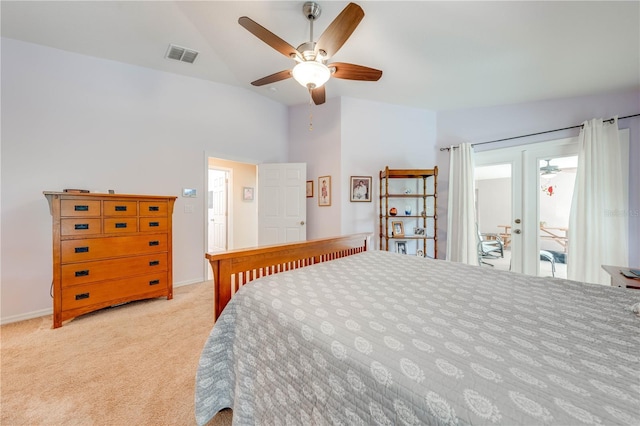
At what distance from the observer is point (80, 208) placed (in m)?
2.25

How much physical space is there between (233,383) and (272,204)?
291cm

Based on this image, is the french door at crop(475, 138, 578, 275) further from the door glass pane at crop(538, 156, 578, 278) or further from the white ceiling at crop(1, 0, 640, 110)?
the white ceiling at crop(1, 0, 640, 110)

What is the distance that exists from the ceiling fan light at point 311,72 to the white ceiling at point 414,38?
66 centimetres

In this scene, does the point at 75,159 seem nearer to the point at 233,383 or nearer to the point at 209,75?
the point at 209,75

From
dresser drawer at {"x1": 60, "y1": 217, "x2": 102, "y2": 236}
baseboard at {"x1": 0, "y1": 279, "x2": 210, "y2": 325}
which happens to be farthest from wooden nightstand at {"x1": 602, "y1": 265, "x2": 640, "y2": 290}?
baseboard at {"x1": 0, "y1": 279, "x2": 210, "y2": 325}

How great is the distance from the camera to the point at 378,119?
3680mm

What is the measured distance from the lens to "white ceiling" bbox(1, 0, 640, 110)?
1.85 metres

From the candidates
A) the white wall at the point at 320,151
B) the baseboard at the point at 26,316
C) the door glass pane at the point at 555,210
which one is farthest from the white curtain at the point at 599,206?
the baseboard at the point at 26,316

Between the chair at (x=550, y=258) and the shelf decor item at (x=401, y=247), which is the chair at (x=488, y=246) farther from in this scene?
the shelf decor item at (x=401, y=247)

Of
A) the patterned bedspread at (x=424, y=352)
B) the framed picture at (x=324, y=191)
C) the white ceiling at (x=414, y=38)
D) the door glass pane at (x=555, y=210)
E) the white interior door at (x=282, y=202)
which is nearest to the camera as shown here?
the patterned bedspread at (x=424, y=352)

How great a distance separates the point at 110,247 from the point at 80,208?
444 mm

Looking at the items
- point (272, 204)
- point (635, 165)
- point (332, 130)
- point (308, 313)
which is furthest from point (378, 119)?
point (308, 313)

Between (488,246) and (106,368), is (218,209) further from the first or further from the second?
(488,246)

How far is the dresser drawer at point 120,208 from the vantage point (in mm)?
2395
